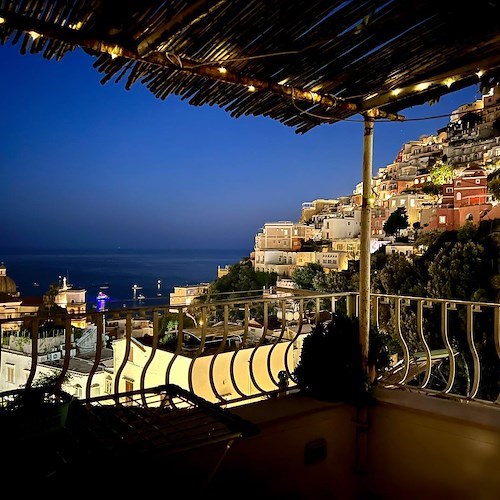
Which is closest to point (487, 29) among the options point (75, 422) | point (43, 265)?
point (75, 422)

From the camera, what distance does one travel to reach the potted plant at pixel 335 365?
9.66 feet

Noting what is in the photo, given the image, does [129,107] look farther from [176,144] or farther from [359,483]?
[359,483]

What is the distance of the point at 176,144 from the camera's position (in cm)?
9625

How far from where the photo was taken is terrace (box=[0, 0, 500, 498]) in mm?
1716

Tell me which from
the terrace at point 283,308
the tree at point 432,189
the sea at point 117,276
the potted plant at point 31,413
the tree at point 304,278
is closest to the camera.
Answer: the potted plant at point 31,413

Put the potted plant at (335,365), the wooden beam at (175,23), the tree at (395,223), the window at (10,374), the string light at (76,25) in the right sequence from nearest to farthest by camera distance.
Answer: the wooden beam at (175,23) → the string light at (76,25) → the potted plant at (335,365) → the window at (10,374) → the tree at (395,223)

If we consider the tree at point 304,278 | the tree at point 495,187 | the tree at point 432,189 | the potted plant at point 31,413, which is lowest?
the tree at point 304,278

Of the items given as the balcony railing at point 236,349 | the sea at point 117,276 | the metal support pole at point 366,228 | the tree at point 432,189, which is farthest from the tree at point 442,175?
the metal support pole at point 366,228

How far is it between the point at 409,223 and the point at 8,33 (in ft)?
153

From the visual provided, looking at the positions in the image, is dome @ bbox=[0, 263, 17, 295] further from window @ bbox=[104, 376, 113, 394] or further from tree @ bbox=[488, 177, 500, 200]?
tree @ bbox=[488, 177, 500, 200]

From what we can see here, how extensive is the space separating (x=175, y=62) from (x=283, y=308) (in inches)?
70.6

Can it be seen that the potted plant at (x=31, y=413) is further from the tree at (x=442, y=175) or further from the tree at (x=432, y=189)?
the tree at (x=442, y=175)

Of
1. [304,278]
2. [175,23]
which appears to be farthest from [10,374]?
[304,278]

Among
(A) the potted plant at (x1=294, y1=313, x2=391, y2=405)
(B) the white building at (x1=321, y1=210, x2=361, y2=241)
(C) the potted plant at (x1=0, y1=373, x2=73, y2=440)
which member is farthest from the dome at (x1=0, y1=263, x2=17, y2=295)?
(C) the potted plant at (x1=0, y1=373, x2=73, y2=440)
